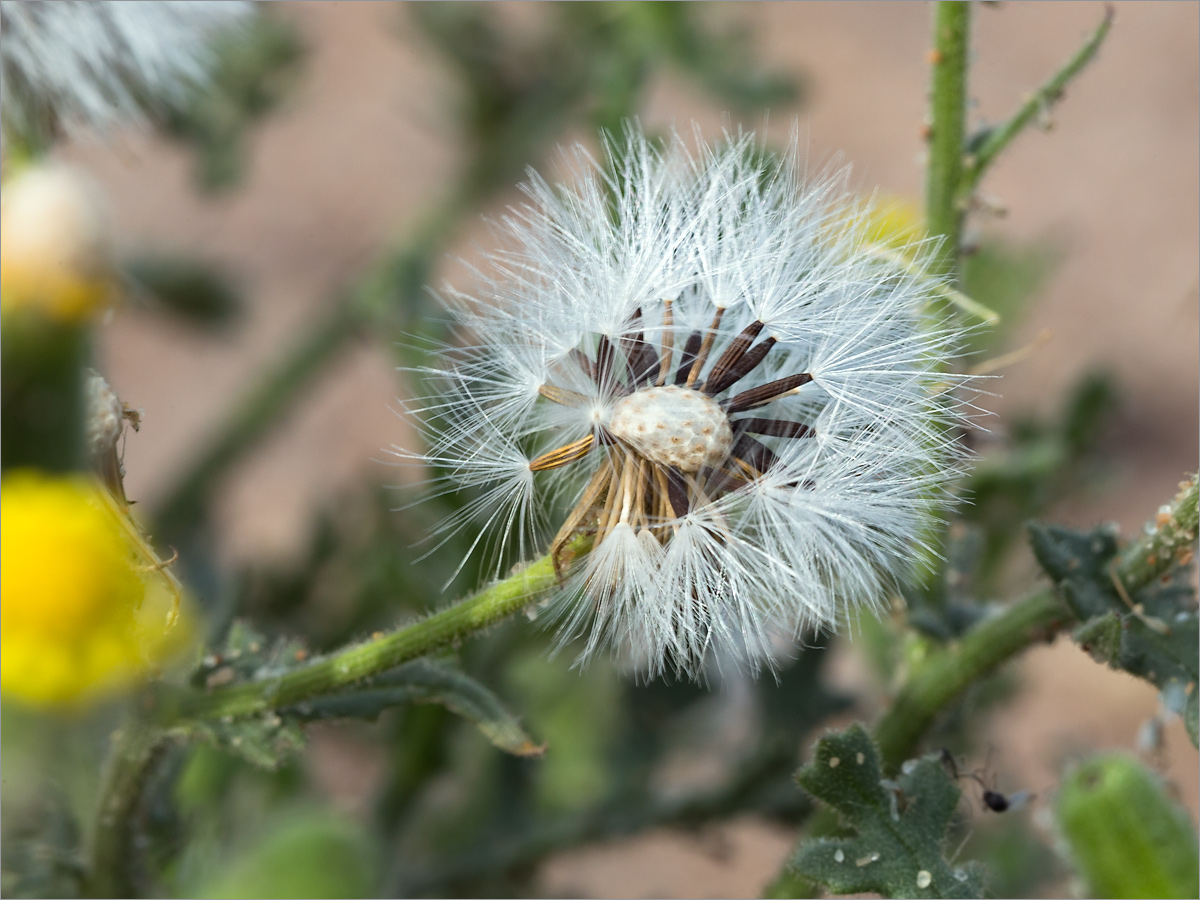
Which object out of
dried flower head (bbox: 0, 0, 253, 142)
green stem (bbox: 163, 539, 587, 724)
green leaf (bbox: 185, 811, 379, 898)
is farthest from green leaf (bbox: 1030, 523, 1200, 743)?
dried flower head (bbox: 0, 0, 253, 142)

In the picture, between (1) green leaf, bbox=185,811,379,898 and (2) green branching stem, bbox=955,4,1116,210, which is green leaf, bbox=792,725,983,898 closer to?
(1) green leaf, bbox=185,811,379,898

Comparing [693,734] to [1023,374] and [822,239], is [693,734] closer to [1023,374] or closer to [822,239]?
[822,239]

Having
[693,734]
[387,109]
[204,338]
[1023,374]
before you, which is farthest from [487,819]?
[387,109]

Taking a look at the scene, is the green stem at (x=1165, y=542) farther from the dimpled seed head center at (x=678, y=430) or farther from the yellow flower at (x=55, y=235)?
the yellow flower at (x=55, y=235)

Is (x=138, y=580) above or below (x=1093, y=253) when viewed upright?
below

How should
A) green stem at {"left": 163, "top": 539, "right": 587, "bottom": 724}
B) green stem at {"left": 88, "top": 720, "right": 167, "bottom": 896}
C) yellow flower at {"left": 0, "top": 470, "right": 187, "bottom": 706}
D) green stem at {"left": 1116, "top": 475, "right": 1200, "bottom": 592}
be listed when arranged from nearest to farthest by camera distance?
yellow flower at {"left": 0, "top": 470, "right": 187, "bottom": 706} → green stem at {"left": 163, "top": 539, "right": 587, "bottom": 724} → green stem at {"left": 1116, "top": 475, "right": 1200, "bottom": 592} → green stem at {"left": 88, "top": 720, "right": 167, "bottom": 896}

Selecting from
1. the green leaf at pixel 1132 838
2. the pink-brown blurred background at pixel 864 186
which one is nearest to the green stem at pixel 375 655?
the green leaf at pixel 1132 838
